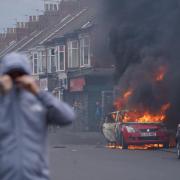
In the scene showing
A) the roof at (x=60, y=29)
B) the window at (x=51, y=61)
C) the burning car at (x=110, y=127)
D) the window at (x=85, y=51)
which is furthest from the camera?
the window at (x=51, y=61)

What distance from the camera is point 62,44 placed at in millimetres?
Result: 59156

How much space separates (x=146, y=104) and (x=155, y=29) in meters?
4.95

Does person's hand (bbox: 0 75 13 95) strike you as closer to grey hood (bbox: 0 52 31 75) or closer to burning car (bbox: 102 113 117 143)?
grey hood (bbox: 0 52 31 75)

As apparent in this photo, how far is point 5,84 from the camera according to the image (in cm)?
463

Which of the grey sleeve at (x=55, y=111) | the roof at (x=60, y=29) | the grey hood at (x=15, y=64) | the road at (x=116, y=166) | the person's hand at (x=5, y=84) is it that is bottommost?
the road at (x=116, y=166)

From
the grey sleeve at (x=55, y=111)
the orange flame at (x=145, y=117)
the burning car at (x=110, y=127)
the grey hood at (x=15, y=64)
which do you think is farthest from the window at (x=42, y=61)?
the grey hood at (x=15, y=64)

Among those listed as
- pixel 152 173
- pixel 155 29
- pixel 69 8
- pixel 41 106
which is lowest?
pixel 152 173

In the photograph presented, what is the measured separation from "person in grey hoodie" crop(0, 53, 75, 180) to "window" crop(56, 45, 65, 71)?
5426cm

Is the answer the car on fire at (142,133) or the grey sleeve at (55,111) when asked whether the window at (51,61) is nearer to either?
the car on fire at (142,133)

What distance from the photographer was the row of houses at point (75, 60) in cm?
5206

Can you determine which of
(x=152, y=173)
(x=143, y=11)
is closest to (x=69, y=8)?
(x=143, y=11)

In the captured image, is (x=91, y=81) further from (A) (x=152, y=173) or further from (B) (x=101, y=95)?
(A) (x=152, y=173)

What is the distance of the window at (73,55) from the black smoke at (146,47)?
15428 mm

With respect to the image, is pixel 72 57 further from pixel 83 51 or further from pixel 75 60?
pixel 83 51
